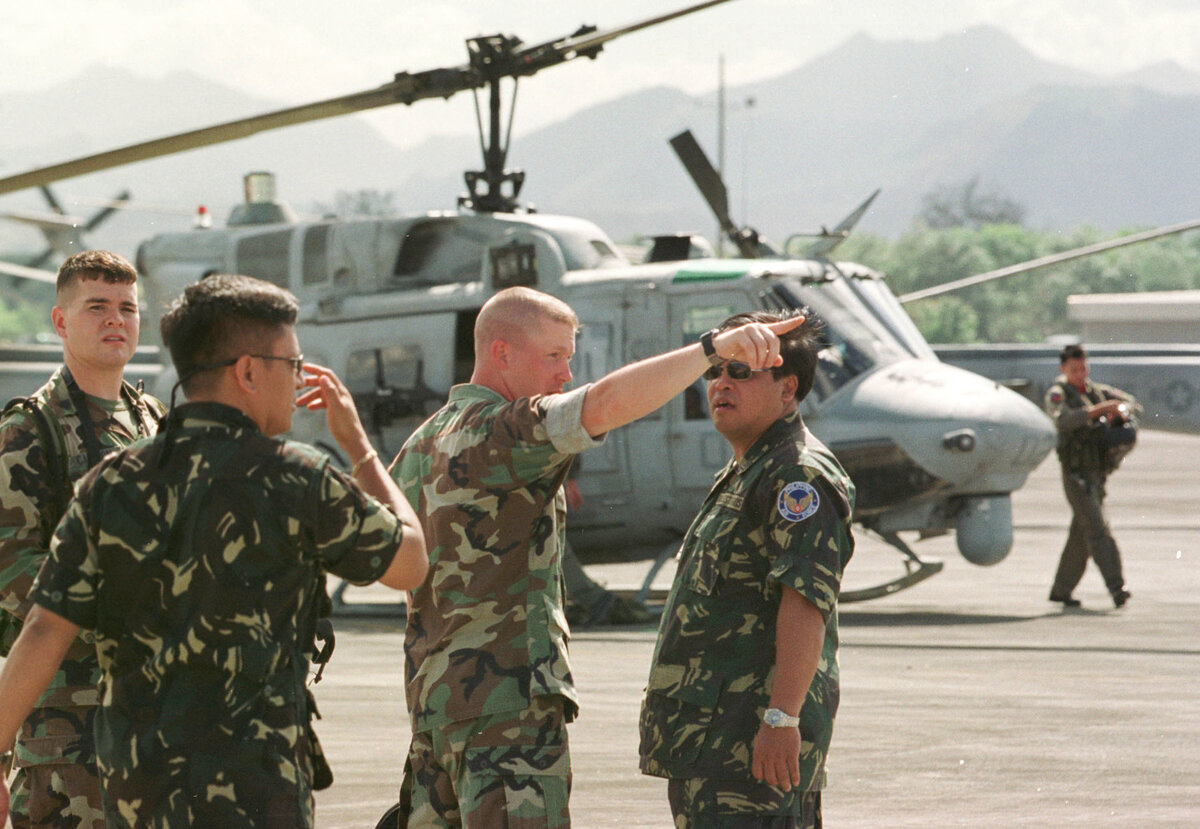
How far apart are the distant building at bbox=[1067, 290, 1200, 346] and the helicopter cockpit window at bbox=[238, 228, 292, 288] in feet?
148

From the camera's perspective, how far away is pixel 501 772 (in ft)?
12.1

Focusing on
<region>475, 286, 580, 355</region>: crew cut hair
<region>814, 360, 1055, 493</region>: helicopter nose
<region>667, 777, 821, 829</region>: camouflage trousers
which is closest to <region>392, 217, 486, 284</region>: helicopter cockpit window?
<region>814, 360, 1055, 493</region>: helicopter nose

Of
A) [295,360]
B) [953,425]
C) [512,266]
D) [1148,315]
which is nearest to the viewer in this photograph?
[295,360]

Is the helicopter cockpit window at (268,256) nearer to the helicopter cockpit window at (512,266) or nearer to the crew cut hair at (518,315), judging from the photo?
the helicopter cockpit window at (512,266)

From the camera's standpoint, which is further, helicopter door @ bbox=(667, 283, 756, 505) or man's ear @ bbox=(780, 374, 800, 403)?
helicopter door @ bbox=(667, 283, 756, 505)

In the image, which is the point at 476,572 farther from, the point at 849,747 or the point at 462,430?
the point at 849,747

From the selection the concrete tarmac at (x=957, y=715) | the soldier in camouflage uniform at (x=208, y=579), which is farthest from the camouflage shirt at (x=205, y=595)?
the concrete tarmac at (x=957, y=715)

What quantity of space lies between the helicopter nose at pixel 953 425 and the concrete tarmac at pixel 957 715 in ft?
3.55

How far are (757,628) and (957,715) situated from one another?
174 inches

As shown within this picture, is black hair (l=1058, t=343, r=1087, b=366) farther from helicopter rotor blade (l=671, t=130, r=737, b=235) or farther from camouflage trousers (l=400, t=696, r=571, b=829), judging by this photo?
camouflage trousers (l=400, t=696, r=571, b=829)

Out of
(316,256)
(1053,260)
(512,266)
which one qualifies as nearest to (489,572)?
(512,266)

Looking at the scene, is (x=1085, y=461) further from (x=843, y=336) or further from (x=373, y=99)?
(x=373, y=99)

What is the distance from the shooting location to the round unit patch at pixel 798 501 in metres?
3.73

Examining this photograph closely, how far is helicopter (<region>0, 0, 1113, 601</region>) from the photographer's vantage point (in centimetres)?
1102
